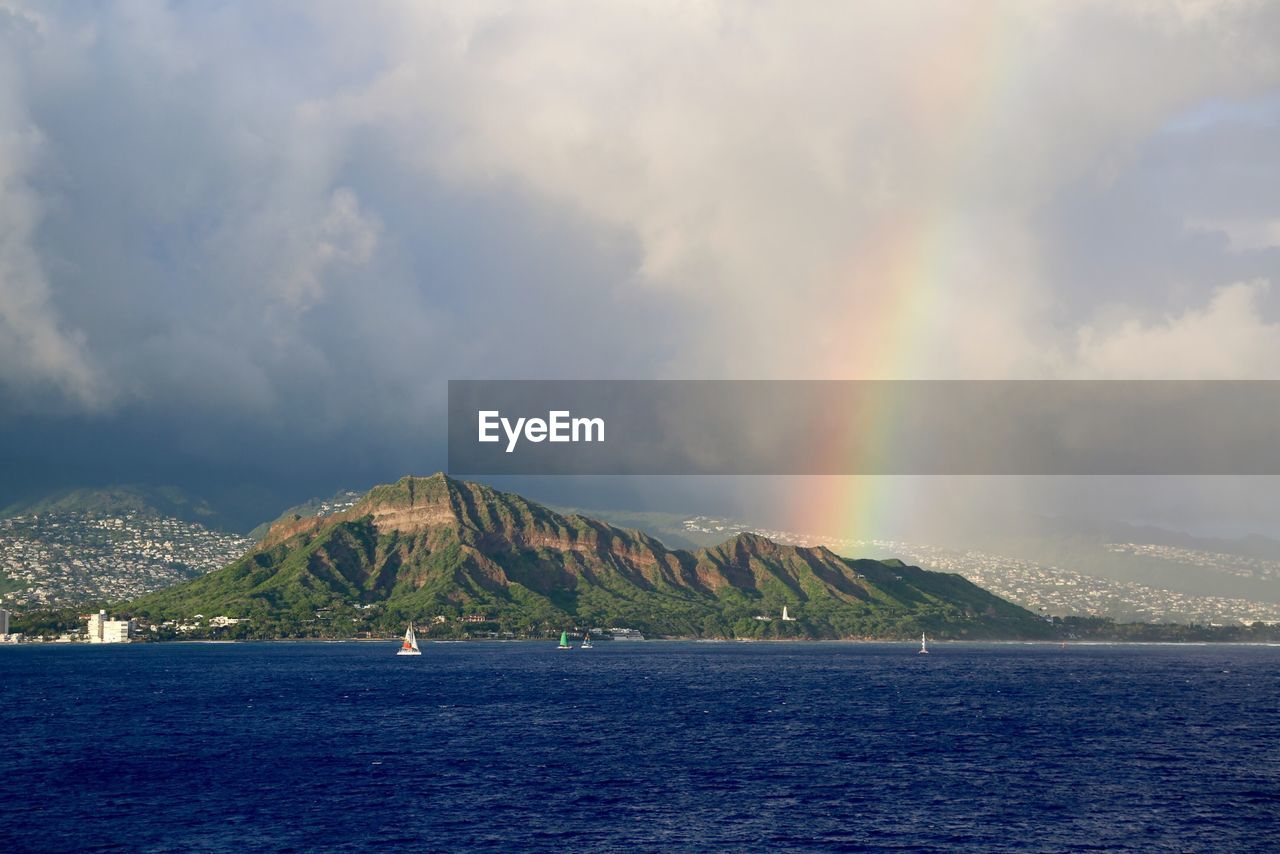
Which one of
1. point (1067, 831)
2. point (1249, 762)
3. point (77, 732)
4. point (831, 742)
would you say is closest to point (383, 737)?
point (77, 732)

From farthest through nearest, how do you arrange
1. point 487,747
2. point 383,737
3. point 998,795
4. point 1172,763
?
point 383,737 → point 487,747 → point 1172,763 → point 998,795

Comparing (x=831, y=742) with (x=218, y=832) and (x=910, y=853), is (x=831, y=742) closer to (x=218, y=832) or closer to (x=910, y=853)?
(x=910, y=853)

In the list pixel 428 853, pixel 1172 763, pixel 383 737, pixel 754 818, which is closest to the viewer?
pixel 428 853

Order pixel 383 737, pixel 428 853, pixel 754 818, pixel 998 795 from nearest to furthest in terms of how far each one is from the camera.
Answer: pixel 428 853 → pixel 754 818 → pixel 998 795 → pixel 383 737

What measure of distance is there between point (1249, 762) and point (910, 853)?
78055mm

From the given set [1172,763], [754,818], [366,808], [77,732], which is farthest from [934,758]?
[77,732]

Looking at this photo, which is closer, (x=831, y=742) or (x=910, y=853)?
(x=910, y=853)

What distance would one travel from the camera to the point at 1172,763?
14988 centimetres

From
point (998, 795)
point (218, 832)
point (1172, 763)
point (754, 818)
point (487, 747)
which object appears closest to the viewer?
point (218, 832)

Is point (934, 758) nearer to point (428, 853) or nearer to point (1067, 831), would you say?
point (1067, 831)

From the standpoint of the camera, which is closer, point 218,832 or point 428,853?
point 428,853

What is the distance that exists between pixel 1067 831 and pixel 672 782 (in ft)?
142

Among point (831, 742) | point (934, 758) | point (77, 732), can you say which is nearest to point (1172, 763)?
point (934, 758)

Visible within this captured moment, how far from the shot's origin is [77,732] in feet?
584
